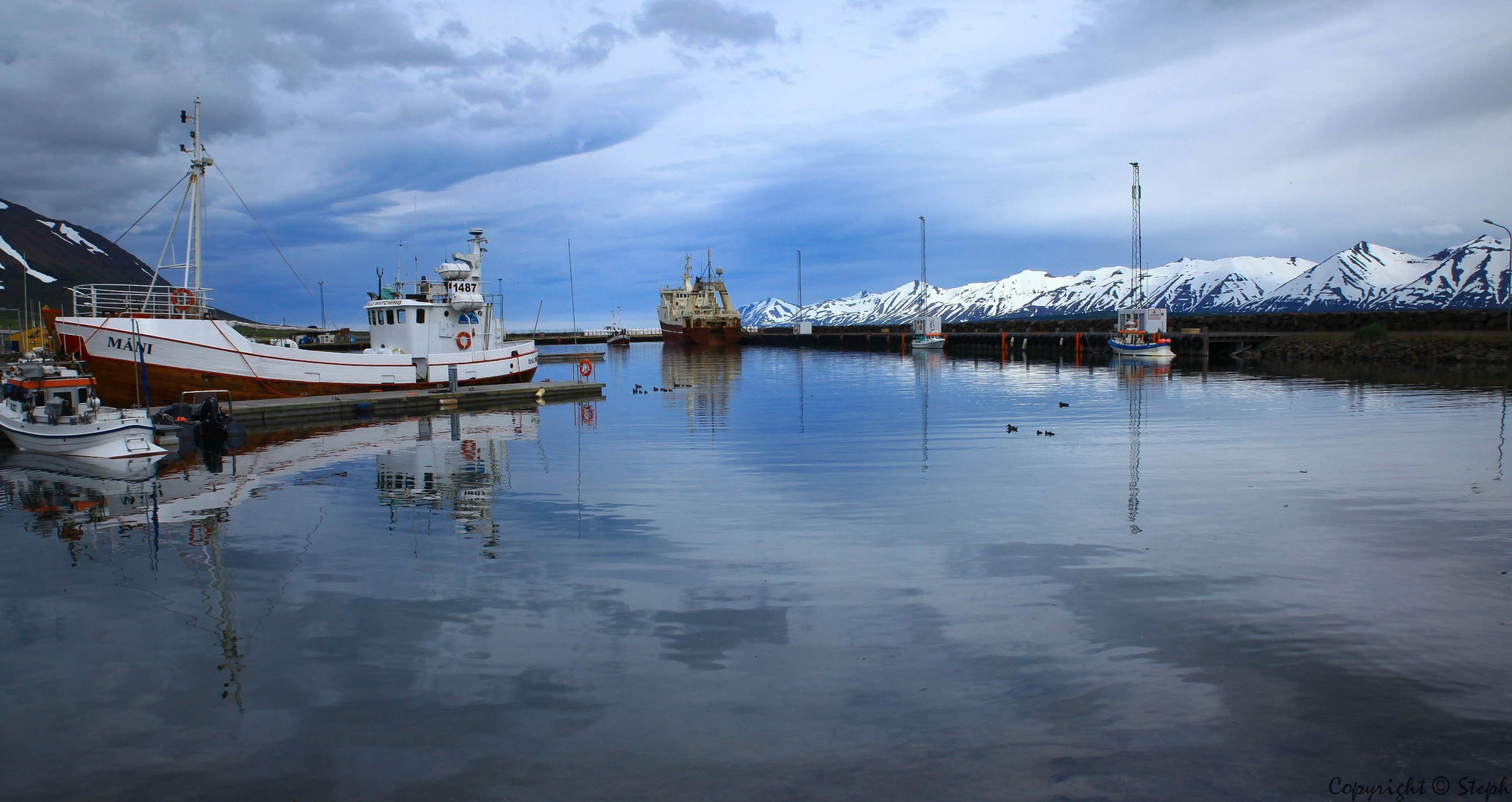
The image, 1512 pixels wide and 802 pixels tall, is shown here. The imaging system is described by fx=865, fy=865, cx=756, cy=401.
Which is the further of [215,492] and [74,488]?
[74,488]

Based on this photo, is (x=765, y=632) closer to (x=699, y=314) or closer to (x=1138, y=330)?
(x=1138, y=330)

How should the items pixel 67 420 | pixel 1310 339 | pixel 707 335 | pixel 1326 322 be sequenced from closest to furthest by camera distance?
pixel 67 420 < pixel 1310 339 < pixel 1326 322 < pixel 707 335

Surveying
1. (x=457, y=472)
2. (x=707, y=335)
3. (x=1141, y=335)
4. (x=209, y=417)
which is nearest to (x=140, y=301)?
(x=209, y=417)

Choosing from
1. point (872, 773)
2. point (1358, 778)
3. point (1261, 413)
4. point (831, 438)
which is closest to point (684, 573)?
point (872, 773)

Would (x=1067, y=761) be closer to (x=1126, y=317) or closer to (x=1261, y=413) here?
(x=1261, y=413)

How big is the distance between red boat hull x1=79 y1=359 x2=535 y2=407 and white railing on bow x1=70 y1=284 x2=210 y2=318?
2.00 m

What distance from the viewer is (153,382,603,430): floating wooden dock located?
31.2m

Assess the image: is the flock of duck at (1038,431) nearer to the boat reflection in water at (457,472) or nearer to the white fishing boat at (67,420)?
the boat reflection in water at (457,472)

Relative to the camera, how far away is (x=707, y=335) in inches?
5128

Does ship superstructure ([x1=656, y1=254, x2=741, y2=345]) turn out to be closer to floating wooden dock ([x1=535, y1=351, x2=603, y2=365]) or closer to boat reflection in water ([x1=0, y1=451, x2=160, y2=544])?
floating wooden dock ([x1=535, y1=351, x2=603, y2=365])

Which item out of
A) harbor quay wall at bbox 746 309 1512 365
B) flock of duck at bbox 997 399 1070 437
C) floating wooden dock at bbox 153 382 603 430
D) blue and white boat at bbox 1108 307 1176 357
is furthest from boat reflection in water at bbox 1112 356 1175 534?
floating wooden dock at bbox 153 382 603 430

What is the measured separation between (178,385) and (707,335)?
324ft

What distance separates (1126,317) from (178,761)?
80.8 meters

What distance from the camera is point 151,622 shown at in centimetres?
955
